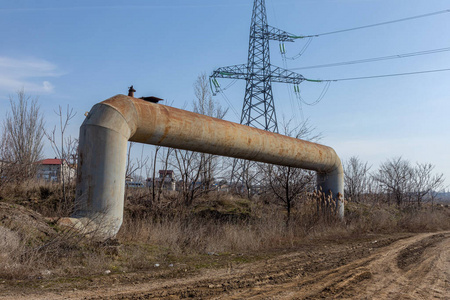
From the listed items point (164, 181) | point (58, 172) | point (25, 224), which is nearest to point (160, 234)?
point (25, 224)

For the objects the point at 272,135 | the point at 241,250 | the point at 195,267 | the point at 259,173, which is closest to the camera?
the point at 195,267

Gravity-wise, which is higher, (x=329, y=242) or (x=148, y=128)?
(x=148, y=128)

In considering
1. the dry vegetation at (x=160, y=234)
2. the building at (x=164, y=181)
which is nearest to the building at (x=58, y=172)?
the dry vegetation at (x=160, y=234)

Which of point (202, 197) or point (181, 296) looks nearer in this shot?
point (181, 296)

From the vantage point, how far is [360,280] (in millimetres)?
5379

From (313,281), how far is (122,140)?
4395 millimetres

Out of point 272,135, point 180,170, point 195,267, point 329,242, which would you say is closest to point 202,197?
point 180,170

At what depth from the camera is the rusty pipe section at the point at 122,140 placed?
6.71 metres

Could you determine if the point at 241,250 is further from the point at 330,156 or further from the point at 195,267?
the point at 330,156

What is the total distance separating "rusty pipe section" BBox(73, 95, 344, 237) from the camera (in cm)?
Result: 671

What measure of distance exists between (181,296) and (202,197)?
9683mm

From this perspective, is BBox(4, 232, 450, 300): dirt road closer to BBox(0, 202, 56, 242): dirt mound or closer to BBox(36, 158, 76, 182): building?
BBox(0, 202, 56, 242): dirt mound

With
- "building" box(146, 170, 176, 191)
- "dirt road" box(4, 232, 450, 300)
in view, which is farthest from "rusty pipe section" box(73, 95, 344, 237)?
"building" box(146, 170, 176, 191)

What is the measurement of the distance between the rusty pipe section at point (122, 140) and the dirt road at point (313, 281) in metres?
2.37
